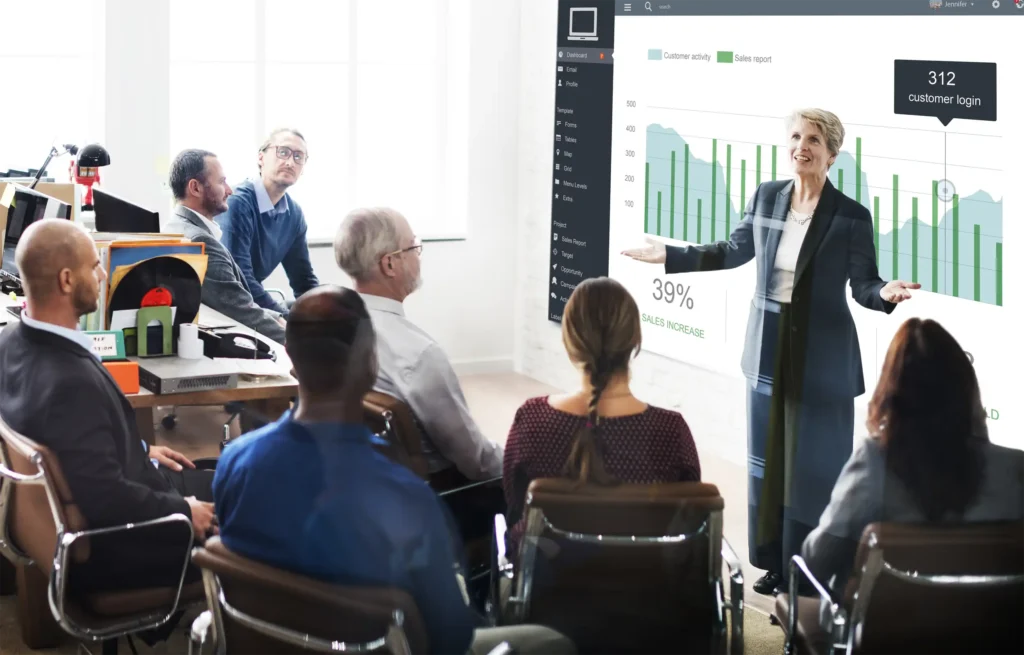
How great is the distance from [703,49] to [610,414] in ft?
1.81

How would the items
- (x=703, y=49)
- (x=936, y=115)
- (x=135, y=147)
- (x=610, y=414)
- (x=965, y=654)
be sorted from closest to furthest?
(x=936, y=115) < (x=703, y=49) < (x=610, y=414) < (x=965, y=654) < (x=135, y=147)

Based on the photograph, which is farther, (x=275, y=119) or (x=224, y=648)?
(x=224, y=648)

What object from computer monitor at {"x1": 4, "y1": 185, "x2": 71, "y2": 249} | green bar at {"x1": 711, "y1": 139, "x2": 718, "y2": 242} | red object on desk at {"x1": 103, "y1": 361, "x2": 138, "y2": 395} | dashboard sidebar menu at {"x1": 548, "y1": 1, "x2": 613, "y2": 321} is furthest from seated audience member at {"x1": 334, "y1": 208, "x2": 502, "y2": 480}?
computer monitor at {"x1": 4, "y1": 185, "x2": 71, "y2": 249}

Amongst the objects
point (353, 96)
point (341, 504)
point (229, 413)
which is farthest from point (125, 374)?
point (353, 96)

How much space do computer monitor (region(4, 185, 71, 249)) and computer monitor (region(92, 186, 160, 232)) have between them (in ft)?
0.39

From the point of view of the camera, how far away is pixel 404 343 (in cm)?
208

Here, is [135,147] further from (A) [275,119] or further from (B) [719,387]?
(B) [719,387]

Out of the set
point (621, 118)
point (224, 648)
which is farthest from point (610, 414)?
point (224, 648)

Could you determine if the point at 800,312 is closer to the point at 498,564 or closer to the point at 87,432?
the point at 498,564

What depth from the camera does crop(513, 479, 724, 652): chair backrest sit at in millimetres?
2072

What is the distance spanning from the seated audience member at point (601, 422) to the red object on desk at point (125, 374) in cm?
120

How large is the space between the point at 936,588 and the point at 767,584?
0.90 feet

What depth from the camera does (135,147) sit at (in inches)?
136

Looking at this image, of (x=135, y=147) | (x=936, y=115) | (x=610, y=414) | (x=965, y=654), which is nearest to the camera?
(x=936, y=115)
